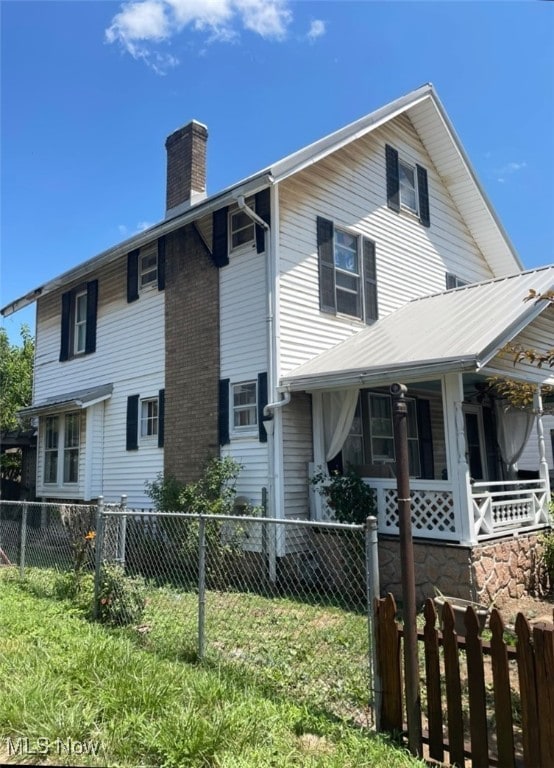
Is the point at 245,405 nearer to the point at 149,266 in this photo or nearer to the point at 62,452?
the point at 149,266

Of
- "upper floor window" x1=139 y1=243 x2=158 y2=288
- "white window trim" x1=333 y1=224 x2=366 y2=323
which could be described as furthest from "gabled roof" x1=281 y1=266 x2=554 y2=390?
"upper floor window" x1=139 y1=243 x2=158 y2=288

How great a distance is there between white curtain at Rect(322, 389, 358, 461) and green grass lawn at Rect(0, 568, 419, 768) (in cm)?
390

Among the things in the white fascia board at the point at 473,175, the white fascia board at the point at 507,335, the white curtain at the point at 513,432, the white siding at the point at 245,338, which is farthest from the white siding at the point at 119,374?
the white fascia board at the point at 473,175

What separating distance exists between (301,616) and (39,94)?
1043 centimetres

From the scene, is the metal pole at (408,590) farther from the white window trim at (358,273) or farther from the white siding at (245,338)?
the white window trim at (358,273)

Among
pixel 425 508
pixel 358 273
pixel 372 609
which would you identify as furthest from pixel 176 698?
pixel 358 273

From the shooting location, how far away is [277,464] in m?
9.29

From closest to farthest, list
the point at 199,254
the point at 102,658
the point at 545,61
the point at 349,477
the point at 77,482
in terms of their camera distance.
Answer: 1. the point at 102,658
2. the point at 545,61
3. the point at 349,477
4. the point at 199,254
5. the point at 77,482

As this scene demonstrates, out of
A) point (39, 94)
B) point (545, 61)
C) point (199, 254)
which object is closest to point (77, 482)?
point (199, 254)

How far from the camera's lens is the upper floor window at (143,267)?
12391 millimetres

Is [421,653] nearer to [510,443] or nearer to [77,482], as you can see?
[510,443]

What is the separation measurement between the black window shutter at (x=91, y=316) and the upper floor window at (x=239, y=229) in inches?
195

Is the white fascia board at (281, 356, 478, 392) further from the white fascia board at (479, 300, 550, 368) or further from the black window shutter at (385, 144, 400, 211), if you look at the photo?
the black window shutter at (385, 144, 400, 211)

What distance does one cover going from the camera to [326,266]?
10805 mm
